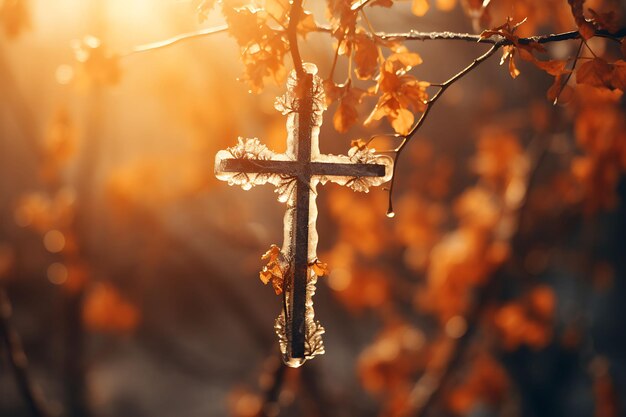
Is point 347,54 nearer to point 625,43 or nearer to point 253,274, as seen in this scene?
point 625,43

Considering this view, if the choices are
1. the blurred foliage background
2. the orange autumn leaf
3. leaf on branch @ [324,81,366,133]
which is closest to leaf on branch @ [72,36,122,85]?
the blurred foliage background

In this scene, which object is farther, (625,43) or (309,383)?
(309,383)

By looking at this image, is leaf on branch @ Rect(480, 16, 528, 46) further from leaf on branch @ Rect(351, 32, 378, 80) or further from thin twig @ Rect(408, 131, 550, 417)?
thin twig @ Rect(408, 131, 550, 417)

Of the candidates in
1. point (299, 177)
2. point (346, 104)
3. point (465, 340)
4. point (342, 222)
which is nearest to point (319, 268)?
point (299, 177)

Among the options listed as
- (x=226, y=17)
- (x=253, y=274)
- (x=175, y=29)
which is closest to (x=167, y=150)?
(x=253, y=274)

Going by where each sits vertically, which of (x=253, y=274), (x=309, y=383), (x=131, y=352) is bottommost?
(x=309, y=383)

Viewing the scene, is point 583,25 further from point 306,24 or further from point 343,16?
point 306,24
